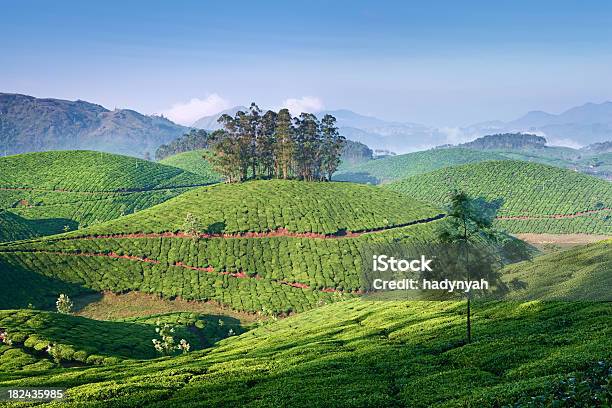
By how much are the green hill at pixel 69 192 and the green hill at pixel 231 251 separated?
1441 inches

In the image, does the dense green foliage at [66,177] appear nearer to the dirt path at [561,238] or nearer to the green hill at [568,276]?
the dirt path at [561,238]

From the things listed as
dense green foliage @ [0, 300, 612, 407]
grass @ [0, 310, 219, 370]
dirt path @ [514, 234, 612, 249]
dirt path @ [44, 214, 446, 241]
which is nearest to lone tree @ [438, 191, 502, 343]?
dense green foliage @ [0, 300, 612, 407]

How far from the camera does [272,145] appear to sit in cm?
16900

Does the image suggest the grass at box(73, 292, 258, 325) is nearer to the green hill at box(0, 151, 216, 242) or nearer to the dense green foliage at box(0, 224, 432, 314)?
the dense green foliage at box(0, 224, 432, 314)

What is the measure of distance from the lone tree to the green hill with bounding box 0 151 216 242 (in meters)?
140

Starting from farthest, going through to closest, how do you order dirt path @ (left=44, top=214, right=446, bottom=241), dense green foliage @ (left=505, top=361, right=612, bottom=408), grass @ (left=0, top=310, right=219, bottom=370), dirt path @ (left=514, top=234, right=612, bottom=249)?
dirt path @ (left=514, top=234, right=612, bottom=249)
dirt path @ (left=44, top=214, right=446, bottom=241)
grass @ (left=0, top=310, right=219, bottom=370)
dense green foliage @ (left=505, top=361, right=612, bottom=408)

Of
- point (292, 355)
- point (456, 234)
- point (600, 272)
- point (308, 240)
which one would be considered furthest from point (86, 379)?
point (308, 240)

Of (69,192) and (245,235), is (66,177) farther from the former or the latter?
(245,235)

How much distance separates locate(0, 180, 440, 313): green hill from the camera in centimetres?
10150

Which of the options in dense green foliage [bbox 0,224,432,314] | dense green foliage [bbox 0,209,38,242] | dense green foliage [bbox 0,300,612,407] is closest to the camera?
dense green foliage [bbox 0,300,612,407]

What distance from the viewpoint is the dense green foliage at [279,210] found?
417 ft

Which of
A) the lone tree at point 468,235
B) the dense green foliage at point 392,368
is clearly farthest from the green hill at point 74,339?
the lone tree at point 468,235

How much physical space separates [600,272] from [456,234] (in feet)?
80.0

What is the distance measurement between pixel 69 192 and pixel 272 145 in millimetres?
80968
